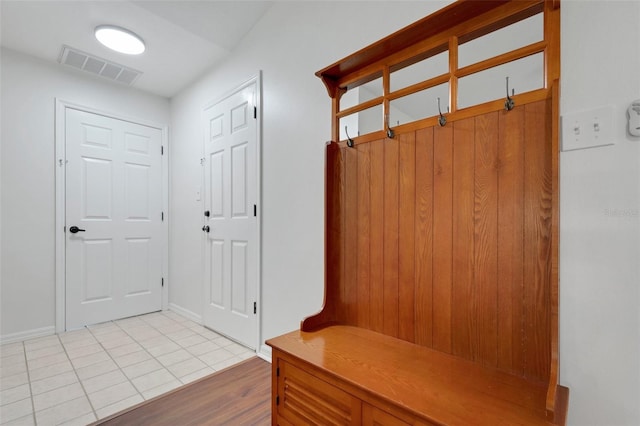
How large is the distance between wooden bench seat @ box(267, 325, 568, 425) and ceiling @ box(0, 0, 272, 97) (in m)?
2.39

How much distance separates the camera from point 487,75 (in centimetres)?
109

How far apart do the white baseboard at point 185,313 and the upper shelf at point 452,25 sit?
9.19 ft

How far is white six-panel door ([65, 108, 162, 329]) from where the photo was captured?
287cm

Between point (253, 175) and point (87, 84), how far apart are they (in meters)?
2.17

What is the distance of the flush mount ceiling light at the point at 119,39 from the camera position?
7.51 feet

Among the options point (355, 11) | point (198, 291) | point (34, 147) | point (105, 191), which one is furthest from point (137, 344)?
point (355, 11)

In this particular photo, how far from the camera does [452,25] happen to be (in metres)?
1.10

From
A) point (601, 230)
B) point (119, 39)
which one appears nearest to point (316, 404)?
point (601, 230)

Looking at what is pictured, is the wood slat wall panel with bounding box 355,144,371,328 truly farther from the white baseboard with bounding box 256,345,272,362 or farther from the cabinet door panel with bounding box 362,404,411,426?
the white baseboard with bounding box 256,345,272,362

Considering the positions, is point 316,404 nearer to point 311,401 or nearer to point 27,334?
point 311,401

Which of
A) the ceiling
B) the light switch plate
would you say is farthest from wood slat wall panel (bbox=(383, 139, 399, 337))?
the ceiling

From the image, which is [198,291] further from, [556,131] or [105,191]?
[556,131]

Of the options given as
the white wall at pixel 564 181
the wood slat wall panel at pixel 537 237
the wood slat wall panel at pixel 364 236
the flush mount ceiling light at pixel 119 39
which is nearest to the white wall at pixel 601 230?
the white wall at pixel 564 181

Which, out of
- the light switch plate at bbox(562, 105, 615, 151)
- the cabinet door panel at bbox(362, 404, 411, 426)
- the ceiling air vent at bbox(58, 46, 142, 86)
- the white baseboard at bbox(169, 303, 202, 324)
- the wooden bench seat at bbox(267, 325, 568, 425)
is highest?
the ceiling air vent at bbox(58, 46, 142, 86)
